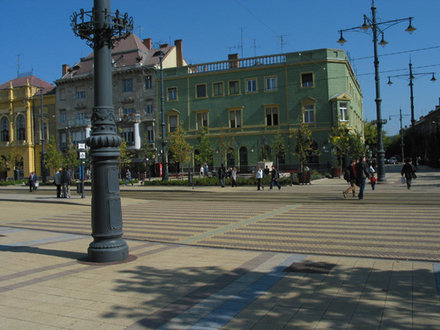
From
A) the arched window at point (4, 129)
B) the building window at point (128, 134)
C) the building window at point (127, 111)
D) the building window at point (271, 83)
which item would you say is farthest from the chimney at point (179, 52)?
the arched window at point (4, 129)

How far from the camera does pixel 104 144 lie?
7.61 m

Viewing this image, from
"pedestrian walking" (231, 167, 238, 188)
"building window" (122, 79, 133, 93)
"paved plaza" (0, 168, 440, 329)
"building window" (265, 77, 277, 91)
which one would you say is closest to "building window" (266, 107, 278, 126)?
"building window" (265, 77, 277, 91)

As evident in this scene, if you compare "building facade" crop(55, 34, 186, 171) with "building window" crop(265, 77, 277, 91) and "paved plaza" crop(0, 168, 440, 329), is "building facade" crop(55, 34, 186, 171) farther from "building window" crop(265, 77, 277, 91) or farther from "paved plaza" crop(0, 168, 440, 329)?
"paved plaza" crop(0, 168, 440, 329)

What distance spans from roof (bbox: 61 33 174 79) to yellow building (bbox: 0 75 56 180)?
660cm

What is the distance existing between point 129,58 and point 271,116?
22.4 meters

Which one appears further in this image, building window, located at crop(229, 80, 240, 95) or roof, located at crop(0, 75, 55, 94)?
roof, located at crop(0, 75, 55, 94)

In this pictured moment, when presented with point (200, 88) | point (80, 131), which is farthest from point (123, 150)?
point (80, 131)

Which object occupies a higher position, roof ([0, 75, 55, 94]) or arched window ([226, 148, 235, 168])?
roof ([0, 75, 55, 94])

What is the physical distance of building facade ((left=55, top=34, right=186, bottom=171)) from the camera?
2255 inches

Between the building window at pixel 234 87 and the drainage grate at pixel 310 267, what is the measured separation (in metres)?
46.0

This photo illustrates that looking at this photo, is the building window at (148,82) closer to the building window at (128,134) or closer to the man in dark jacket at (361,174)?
the building window at (128,134)

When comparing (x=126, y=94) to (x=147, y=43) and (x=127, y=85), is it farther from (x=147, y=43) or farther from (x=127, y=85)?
(x=147, y=43)

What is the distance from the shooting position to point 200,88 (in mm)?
53875


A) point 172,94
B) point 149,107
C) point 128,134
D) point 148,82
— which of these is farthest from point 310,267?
point 128,134
